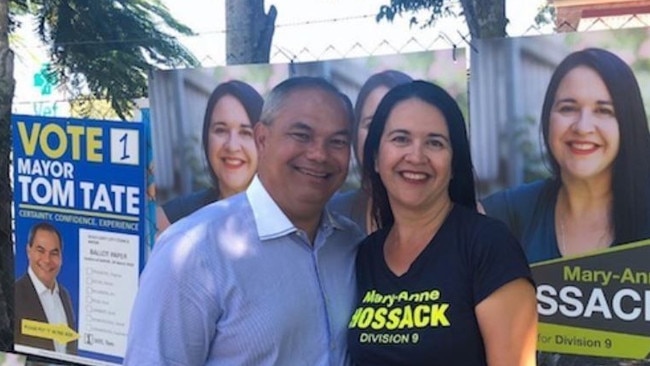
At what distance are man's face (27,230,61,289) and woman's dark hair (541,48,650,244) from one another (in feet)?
8.91

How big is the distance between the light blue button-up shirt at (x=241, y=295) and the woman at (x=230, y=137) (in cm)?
122

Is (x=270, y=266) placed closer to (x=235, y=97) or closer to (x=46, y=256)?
(x=235, y=97)

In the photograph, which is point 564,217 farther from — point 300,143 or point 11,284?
point 11,284

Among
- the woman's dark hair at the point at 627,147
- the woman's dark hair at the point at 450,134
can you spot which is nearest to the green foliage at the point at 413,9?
the woman's dark hair at the point at 627,147

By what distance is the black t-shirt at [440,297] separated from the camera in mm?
1905

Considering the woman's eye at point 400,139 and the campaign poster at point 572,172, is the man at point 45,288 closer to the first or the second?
the campaign poster at point 572,172

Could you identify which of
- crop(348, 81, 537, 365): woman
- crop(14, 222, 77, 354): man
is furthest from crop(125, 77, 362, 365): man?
crop(14, 222, 77, 354): man

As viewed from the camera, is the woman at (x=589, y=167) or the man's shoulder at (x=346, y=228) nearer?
the man's shoulder at (x=346, y=228)

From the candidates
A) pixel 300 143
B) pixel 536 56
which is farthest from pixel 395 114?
pixel 536 56

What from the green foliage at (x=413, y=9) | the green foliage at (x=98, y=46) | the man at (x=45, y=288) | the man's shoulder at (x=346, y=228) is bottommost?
the man at (x=45, y=288)

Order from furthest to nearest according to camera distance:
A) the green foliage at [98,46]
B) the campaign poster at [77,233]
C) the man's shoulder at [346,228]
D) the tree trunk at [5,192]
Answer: the green foliage at [98,46] → the tree trunk at [5,192] → the campaign poster at [77,233] → the man's shoulder at [346,228]

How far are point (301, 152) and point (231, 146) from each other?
1328mm

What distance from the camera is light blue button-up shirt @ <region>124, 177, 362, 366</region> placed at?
193 centimetres

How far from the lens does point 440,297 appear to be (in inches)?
76.7
